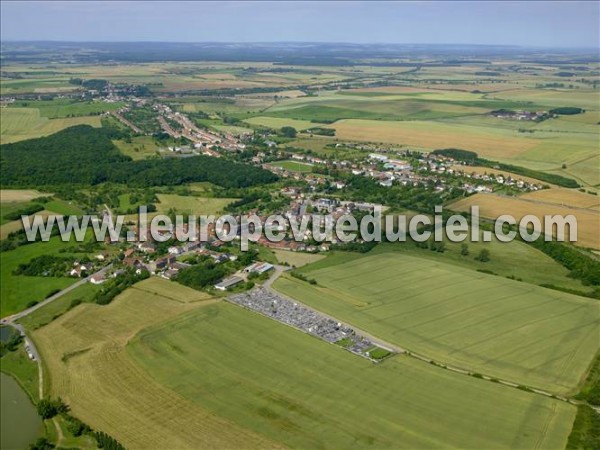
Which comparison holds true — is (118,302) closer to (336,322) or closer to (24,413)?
(24,413)

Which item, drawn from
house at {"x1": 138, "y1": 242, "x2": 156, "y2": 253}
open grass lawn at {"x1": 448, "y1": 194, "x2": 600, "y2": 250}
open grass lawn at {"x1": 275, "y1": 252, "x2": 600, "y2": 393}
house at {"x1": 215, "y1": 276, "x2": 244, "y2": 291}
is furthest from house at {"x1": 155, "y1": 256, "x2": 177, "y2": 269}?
open grass lawn at {"x1": 448, "y1": 194, "x2": 600, "y2": 250}

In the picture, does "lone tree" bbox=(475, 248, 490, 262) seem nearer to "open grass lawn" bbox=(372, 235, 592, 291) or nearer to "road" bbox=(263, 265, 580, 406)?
"open grass lawn" bbox=(372, 235, 592, 291)

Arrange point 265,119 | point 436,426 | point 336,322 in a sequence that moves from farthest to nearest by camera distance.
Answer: point 265,119 → point 336,322 → point 436,426

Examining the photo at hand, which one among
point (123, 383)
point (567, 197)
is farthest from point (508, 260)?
point (123, 383)

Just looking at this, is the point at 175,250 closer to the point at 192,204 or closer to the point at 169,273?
the point at 169,273

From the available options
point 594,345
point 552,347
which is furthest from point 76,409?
point 594,345

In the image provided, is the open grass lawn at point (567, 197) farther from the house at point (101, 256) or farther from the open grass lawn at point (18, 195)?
the open grass lawn at point (18, 195)

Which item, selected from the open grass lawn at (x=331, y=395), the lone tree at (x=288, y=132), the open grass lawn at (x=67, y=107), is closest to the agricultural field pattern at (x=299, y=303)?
the open grass lawn at (x=331, y=395)
